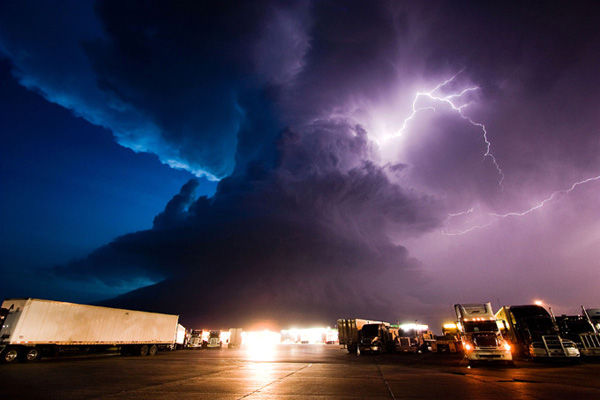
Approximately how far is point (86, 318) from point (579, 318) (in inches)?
1415

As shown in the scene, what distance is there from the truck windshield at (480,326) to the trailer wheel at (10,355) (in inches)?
1097

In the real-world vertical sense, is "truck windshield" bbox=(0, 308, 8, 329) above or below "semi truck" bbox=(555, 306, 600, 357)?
above

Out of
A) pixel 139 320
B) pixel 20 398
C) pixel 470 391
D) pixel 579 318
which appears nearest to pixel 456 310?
pixel 579 318

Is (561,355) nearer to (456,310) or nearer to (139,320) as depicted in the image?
(456,310)

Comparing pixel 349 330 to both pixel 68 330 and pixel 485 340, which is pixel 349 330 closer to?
pixel 485 340

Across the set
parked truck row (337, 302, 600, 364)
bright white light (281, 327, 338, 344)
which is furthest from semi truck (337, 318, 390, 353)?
bright white light (281, 327, 338, 344)

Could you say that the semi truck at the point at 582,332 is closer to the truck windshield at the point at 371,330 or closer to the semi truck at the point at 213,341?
the truck windshield at the point at 371,330

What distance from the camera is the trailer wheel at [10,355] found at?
57.0ft

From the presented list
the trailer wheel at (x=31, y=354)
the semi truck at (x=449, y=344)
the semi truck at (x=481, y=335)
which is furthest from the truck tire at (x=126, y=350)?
the semi truck at (x=449, y=344)

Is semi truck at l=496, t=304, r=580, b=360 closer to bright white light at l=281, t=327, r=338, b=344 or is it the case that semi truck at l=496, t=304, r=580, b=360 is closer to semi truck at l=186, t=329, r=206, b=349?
semi truck at l=186, t=329, r=206, b=349

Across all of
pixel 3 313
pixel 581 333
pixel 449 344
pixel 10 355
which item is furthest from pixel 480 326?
pixel 3 313

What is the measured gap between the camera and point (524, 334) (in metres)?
19.2

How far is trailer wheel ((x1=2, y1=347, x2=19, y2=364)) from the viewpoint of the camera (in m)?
17.4

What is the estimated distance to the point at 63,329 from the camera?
2017cm
